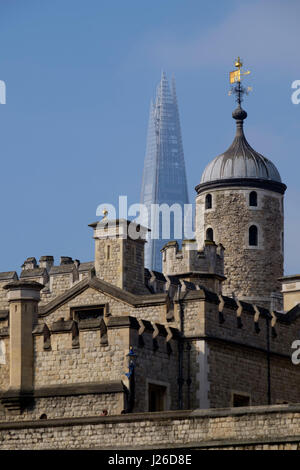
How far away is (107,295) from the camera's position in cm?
5741

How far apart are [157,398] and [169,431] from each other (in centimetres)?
897

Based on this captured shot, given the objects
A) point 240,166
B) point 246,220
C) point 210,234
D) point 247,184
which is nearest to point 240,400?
point 246,220

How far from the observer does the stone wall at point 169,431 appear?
43.2 meters

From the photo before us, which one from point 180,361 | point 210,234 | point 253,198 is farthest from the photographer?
point 210,234

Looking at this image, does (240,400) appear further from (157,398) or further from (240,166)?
(240,166)

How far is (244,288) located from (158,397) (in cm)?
1880

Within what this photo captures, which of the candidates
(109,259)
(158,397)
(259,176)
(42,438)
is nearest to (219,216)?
(259,176)

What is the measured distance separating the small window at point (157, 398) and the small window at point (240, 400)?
284cm

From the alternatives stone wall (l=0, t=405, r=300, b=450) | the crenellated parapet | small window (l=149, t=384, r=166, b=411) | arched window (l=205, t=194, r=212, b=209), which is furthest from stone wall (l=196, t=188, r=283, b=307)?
stone wall (l=0, t=405, r=300, b=450)

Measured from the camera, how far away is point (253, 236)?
73000 millimetres

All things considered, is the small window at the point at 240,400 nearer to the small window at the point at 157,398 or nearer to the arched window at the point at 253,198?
the small window at the point at 157,398

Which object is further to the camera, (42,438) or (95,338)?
(95,338)

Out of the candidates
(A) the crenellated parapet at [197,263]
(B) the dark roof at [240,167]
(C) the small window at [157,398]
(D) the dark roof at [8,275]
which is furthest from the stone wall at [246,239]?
(C) the small window at [157,398]

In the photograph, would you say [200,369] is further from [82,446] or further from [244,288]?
[244,288]
